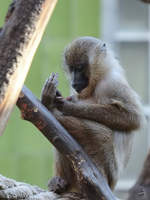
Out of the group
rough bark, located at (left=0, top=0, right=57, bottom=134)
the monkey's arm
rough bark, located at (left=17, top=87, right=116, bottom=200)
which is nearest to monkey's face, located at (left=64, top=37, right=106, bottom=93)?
the monkey's arm

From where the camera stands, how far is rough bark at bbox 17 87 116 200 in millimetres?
3887

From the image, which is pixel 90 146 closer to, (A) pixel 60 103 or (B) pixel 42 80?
(A) pixel 60 103

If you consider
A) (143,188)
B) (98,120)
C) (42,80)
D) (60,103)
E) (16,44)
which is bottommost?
(143,188)

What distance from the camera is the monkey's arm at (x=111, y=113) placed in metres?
4.70

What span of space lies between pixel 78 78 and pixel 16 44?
6.43ft

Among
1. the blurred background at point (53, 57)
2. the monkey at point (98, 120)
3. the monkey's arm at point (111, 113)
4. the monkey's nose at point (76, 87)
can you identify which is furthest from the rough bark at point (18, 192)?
the blurred background at point (53, 57)

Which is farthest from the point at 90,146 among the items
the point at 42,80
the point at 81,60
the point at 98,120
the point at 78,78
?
the point at 42,80

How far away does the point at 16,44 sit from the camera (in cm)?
317

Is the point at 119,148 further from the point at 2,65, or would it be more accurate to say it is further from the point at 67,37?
the point at 67,37

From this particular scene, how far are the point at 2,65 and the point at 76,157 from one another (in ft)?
3.55

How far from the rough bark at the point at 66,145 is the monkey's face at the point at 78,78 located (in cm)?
109

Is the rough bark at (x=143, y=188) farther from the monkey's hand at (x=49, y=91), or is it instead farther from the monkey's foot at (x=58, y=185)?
the monkey's hand at (x=49, y=91)

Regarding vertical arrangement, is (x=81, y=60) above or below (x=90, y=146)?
above

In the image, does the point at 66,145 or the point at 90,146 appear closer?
the point at 66,145
